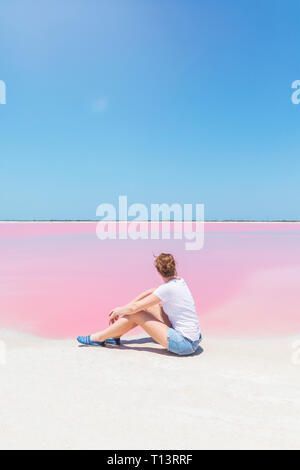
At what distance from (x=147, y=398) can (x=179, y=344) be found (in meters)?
0.78

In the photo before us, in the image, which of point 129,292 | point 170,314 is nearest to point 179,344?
point 170,314

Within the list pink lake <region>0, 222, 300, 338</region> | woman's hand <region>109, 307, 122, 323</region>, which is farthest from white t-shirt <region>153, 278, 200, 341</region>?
pink lake <region>0, 222, 300, 338</region>

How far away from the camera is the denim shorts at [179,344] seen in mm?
2875

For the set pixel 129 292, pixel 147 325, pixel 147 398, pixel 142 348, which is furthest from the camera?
pixel 129 292

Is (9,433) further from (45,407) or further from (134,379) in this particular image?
(134,379)

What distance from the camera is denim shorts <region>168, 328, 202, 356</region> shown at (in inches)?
113

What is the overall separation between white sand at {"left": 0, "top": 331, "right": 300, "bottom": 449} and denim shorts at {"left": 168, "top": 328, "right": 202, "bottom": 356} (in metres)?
0.06

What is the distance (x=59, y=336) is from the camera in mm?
3562

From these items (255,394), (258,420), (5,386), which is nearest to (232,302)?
(255,394)

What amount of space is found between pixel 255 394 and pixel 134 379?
2.72 ft

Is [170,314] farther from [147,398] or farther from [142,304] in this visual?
[147,398]

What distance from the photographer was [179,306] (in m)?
2.87

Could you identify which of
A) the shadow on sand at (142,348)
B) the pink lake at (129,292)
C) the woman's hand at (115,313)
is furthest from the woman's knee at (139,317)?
the pink lake at (129,292)

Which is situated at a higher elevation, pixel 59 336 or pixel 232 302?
pixel 232 302
